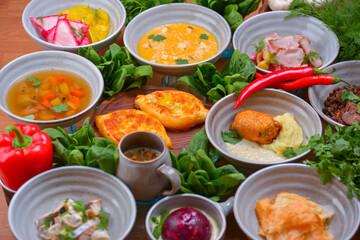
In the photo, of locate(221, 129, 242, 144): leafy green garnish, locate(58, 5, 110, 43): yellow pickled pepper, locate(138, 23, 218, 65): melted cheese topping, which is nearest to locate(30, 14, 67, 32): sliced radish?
locate(58, 5, 110, 43): yellow pickled pepper

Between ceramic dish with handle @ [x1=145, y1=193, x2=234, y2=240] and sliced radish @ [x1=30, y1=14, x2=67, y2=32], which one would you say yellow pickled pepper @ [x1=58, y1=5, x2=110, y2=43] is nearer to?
sliced radish @ [x1=30, y1=14, x2=67, y2=32]

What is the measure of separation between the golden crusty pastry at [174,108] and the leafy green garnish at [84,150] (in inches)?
17.3

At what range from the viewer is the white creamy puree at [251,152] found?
244 cm

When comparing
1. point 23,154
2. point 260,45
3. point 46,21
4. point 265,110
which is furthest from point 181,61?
point 23,154

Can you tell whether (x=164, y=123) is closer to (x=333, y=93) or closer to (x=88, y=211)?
(x=88, y=211)

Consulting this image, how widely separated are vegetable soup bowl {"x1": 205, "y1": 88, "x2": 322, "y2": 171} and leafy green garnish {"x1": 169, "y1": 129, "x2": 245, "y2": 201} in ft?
0.55

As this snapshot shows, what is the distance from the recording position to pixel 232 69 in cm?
283

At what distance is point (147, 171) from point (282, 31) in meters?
1.94

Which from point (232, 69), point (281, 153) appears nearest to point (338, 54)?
point (232, 69)

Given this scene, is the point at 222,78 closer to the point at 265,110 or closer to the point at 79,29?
the point at 265,110

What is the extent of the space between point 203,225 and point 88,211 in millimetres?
553

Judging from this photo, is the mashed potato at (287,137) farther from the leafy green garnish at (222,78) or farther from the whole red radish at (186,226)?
the whole red radish at (186,226)

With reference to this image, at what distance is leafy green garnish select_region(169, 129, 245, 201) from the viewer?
7.00ft

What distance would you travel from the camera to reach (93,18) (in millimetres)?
3357
